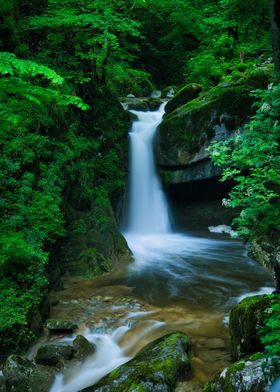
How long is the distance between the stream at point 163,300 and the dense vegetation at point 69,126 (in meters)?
1.01

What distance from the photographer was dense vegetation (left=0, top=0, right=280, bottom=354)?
223 inches

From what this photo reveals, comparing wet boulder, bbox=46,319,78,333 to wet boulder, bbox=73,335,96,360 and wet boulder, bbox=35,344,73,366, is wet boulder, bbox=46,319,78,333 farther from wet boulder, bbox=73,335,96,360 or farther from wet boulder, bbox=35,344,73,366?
wet boulder, bbox=35,344,73,366

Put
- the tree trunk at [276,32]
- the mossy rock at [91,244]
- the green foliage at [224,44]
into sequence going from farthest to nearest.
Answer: the green foliage at [224,44] → the mossy rock at [91,244] → the tree trunk at [276,32]

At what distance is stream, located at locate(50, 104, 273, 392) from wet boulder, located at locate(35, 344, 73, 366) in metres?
0.24

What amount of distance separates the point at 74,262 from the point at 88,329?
9.84 feet

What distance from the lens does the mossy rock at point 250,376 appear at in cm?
362


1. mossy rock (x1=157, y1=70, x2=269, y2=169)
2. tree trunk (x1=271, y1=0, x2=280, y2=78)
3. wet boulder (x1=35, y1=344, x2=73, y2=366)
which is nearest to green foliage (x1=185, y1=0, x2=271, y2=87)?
mossy rock (x1=157, y1=70, x2=269, y2=169)

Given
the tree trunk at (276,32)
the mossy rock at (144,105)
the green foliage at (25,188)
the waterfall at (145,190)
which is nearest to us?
the green foliage at (25,188)

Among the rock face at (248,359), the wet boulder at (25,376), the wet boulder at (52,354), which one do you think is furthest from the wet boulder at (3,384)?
the rock face at (248,359)

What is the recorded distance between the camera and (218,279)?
8.49 metres

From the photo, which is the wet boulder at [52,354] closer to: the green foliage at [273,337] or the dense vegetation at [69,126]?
the dense vegetation at [69,126]

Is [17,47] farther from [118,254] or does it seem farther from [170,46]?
[170,46]

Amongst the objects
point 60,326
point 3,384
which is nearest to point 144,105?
point 60,326

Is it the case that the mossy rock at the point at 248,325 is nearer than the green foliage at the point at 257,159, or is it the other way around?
the mossy rock at the point at 248,325
